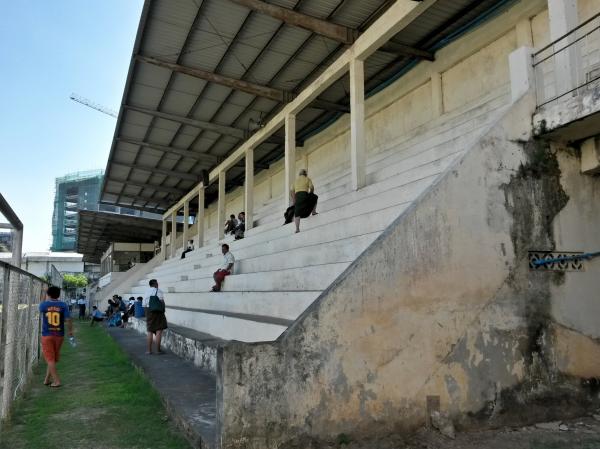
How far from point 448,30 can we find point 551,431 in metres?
8.24

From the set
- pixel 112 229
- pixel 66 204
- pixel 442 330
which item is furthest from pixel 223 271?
pixel 66 204

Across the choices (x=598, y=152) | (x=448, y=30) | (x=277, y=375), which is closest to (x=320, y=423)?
(x=277, y=375)

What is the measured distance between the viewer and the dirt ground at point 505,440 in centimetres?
404

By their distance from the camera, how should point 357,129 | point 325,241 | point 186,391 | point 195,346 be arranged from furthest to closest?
point 357,129, point 325,241, point 195,346, point 186,391

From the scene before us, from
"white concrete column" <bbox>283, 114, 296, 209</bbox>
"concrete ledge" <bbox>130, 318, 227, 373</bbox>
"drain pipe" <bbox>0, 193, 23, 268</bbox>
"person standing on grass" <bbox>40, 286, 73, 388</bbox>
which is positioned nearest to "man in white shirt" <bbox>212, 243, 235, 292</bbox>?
"concrete ledge" <bbox>130, 318, 227, 373</bbox>

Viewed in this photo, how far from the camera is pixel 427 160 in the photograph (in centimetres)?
858

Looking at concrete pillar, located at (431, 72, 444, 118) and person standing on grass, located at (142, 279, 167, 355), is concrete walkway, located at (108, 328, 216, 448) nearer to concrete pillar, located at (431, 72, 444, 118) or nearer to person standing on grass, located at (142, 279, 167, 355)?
person standing on grass, located at (142, 279, 167, 355)

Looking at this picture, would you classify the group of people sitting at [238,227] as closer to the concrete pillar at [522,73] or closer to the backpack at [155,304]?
the backpack at [155,304]

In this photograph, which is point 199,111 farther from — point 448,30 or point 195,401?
point 195,401

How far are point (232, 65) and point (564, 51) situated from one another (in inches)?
311

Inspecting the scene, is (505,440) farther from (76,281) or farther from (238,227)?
(76,281)

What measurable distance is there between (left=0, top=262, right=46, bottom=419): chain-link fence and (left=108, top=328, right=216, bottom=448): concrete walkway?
66.8 inches

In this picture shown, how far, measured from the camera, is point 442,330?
4484 millimetres

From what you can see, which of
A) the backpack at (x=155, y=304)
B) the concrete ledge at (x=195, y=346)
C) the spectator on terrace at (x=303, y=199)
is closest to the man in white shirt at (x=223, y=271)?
the concrete ledge at (x=195, y=346)
